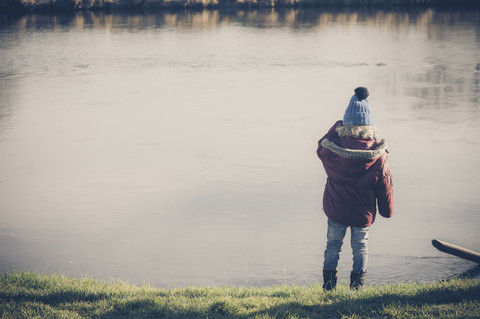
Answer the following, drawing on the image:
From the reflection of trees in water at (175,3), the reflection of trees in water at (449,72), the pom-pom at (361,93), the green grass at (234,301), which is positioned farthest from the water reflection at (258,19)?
the green grass at (234,301)

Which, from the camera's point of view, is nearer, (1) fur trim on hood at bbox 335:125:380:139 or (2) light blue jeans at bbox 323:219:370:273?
(1) fur trim on hood at bbox 335:125:380:139

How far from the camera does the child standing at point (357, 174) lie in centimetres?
542

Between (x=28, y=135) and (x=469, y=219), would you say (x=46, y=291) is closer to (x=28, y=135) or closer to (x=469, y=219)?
(x=469, y=219)

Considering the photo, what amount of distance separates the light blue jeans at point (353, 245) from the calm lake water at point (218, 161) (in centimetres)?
107

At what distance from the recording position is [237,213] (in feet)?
28.1

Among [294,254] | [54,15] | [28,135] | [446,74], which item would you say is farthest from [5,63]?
[54,15]

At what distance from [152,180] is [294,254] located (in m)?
3.43

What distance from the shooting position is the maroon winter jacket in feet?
17.8

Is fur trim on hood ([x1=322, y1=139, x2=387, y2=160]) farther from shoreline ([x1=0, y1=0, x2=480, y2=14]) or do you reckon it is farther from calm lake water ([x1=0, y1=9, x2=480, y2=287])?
shoreline ([x1=0, y1=0, x2=480, y2=14])

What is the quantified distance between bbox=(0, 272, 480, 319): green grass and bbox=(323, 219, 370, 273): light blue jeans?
24 centimetres

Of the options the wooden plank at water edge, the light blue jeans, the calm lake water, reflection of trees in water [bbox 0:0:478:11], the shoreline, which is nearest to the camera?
the light blue jeans

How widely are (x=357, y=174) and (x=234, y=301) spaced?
5.14ft

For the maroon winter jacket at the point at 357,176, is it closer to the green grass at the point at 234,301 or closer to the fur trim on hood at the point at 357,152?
the fur trim on hood at the point at 357,152

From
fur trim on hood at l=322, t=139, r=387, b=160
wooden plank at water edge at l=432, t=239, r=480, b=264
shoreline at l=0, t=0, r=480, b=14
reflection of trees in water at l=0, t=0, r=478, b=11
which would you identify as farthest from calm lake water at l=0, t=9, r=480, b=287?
reflection of trees in water at l=0, t=0, r=478, b=11
